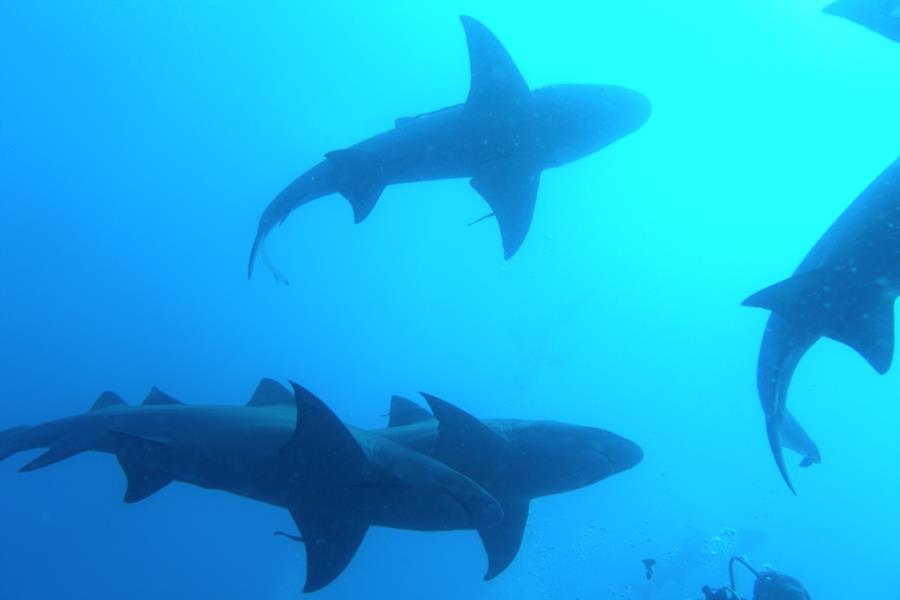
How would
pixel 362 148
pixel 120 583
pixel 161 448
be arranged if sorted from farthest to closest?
1. pixel 120 583
2. pixel 362 148
3. pixel 161 448

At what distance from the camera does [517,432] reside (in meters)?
6.79

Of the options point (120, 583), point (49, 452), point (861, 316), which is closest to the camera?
point (861, 316)

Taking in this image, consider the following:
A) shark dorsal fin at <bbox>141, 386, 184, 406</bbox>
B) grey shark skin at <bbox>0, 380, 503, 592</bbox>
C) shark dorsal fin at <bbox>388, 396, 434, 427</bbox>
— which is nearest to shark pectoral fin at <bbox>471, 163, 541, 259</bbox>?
shark dorsal fin at <bbox>388, 396, 434, 427</bbox>

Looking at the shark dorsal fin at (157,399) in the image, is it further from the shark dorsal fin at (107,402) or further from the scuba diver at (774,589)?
the scuba diver at (774,589)

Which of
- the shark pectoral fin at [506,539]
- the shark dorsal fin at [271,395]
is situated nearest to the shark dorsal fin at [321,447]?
the shark dorsal fin at [271,395]

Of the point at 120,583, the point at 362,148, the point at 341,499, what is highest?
the point at 362,148

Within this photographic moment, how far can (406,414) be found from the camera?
775cm

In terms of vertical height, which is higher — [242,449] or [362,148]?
[362,148]

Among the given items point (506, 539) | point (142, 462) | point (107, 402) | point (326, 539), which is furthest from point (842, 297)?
point (107, 402)

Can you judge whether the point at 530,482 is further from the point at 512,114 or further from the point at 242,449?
the point at 512,114

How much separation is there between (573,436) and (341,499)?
8.20 ft

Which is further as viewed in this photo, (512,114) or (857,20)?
(512,114)

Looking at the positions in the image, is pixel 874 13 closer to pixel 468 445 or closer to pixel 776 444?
pixel 776 444

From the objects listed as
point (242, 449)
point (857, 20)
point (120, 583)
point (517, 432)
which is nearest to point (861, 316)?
point (857, 20)
